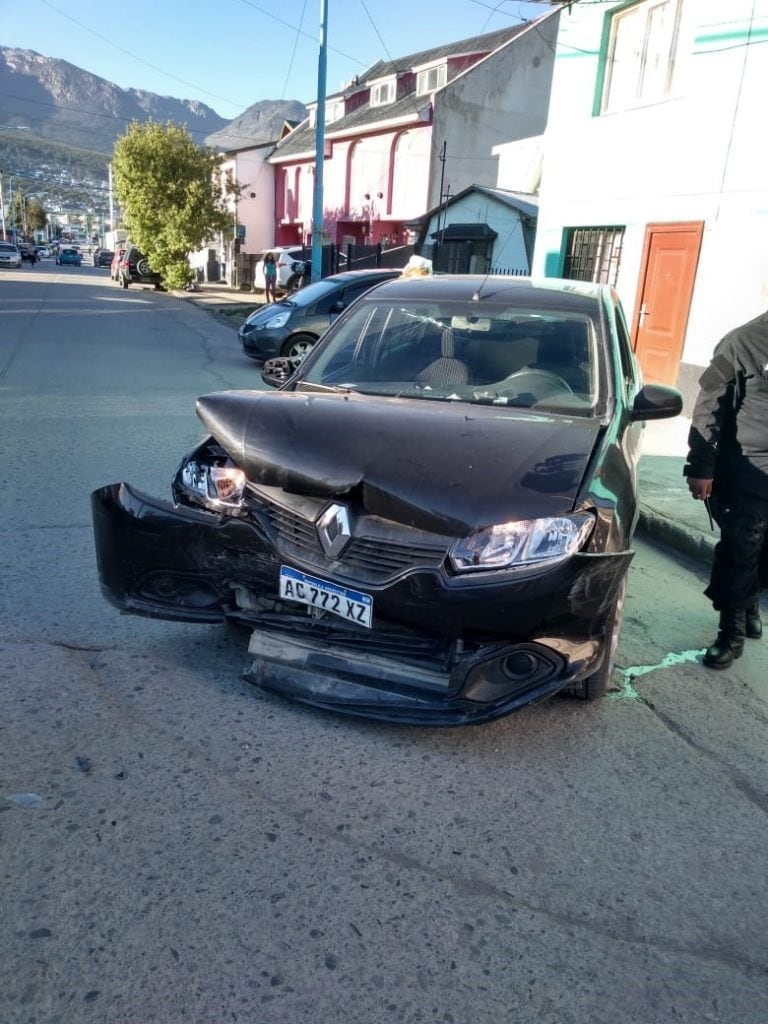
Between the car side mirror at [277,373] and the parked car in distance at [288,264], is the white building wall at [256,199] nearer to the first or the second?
the parked car in distance at [288,264]

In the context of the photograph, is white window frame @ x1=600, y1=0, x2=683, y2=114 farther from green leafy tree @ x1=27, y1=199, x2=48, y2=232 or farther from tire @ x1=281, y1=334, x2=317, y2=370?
green leafy tree @ x1=27, y1=199, x2=48, y2=232

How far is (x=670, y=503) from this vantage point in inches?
235

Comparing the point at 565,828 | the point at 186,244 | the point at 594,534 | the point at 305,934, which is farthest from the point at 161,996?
the point at 186,244

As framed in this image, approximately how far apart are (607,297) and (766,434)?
55.9 inches

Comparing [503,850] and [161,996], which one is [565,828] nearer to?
[503,850]

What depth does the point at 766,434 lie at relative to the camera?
337 cm

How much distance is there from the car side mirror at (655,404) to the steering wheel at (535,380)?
331mm

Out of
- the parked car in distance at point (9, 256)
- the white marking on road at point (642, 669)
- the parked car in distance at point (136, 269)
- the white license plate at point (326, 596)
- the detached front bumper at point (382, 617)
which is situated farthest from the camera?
the parked car in distance at point (9, 256)

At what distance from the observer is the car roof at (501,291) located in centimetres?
420

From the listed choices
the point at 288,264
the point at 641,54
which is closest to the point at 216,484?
the point at 641,54

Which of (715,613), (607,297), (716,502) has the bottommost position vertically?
(715,613)

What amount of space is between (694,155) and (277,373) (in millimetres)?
7560

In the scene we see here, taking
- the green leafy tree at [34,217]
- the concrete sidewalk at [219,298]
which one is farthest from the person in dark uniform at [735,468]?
the green leafy tree at [34,217]

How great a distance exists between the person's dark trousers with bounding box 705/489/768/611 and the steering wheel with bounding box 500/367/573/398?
3.02 ft
